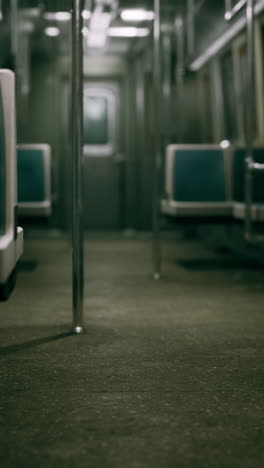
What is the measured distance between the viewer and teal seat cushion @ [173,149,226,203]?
21.2ft

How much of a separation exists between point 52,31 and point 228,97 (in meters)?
2.93

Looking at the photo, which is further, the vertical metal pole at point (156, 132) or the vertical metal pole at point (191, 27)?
the vertical metal pole at point (191, 27)

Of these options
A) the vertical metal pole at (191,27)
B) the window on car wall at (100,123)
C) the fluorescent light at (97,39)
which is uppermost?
the fluorescent light at (97,39)

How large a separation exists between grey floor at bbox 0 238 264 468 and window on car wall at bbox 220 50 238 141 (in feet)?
11.7

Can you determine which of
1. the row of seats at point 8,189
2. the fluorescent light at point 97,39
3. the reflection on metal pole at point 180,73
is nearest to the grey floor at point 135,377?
the row of seats at point 8,189

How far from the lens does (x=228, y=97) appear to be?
8.25 m

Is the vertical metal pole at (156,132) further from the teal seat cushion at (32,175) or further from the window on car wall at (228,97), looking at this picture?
the window on car wall at (228,97)

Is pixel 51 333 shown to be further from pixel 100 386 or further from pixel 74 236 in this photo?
pixel 100 386

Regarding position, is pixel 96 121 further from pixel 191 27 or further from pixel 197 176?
pixel 197 176

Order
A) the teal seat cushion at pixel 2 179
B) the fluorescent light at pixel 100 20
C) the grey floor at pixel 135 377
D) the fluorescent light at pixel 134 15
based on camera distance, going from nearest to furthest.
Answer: the grey floor at pixel 135 377, the teal seat cushion at pixel 2 179, the fluorescent light at pixel 100 20, the fluorescent light at pixel 134 15

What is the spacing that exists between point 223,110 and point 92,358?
6.11 m

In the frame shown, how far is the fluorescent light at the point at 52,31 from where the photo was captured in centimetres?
941

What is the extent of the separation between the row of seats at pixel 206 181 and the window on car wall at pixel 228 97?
151 cm

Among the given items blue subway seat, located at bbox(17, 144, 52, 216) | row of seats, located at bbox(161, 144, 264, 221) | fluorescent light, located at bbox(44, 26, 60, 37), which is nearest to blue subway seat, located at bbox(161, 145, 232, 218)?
row of seats, located at bbox(161, 144, 264, 221)
